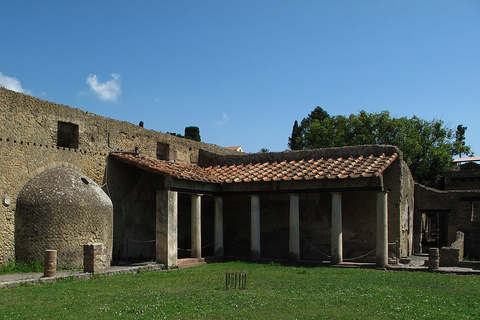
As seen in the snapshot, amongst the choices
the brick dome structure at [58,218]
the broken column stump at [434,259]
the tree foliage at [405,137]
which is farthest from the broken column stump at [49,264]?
the tree foliage at [405,137]

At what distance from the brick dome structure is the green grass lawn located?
1720mm

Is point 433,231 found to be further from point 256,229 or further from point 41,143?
point 41,143

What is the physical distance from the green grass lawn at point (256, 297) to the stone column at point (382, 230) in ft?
5.20

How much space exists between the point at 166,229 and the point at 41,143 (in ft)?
13.6

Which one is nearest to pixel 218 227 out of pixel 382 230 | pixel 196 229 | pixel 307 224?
pixel 196 229

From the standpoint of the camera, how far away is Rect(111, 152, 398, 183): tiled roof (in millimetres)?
14992

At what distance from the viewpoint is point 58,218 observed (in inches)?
508

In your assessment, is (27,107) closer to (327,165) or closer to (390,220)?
(327,165)

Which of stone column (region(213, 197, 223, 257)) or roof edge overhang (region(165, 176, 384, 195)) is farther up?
roof edge overhang (region(165, 176, 384, 195))

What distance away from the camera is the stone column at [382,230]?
14.5 metres

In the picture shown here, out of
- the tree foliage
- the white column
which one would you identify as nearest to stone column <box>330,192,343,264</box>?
the white column

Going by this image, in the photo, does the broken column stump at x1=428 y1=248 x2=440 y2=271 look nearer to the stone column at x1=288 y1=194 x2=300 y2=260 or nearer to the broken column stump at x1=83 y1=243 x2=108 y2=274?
the stone column at x1=288 y1=194 x2=300 y2=260

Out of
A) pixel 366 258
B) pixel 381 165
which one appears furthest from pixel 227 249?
pixel 381 165

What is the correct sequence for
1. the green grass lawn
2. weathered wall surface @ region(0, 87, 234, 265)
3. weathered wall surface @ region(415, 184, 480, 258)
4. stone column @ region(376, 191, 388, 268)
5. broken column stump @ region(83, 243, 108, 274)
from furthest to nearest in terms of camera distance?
weathered wall surface @ region(415, 184, 480, 258) → stone column @ region(376, 191, 388, 268) → weathered wall surface @ region(0, 87, 234, 265) → broken column stump @ region(83, 243, 108, 274) → the green grass lawn
